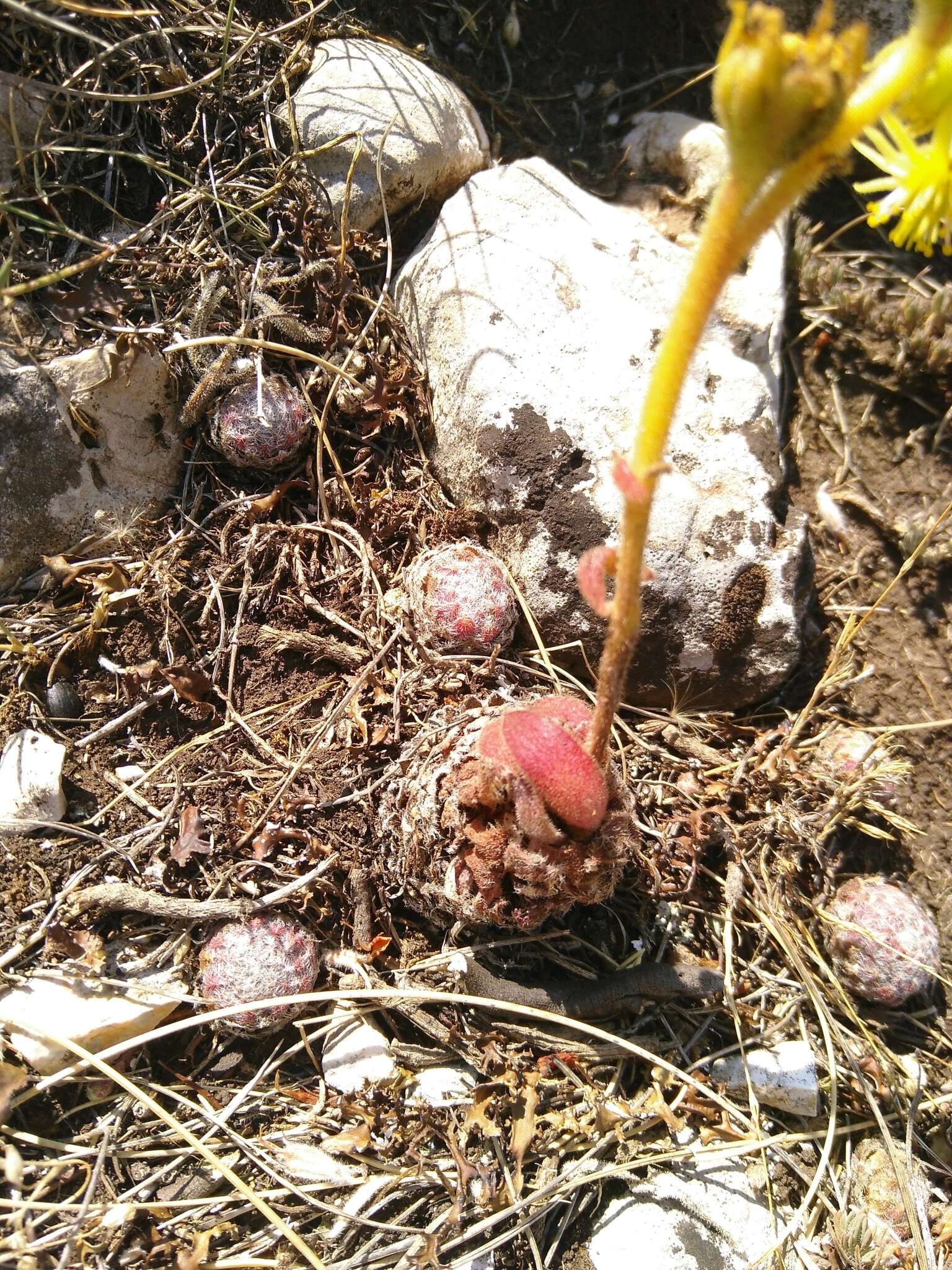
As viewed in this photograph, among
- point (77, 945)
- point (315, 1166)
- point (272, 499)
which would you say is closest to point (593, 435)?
point (272, 499)

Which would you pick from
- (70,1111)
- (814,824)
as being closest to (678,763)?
(814,824)

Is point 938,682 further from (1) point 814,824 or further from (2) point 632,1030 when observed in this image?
(2) point 632,1030

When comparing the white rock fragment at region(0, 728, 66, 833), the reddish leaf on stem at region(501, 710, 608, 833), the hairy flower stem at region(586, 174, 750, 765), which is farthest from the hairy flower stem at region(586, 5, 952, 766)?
the white rock fragment at region(0, 728, 66, 833)

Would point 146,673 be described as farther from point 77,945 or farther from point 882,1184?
point 882,1184

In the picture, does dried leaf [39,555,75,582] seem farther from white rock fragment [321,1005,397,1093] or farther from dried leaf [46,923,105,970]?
white rock fragment [321,1005,397,1093]

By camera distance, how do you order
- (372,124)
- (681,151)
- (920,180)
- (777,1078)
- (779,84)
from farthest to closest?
(681,151), (372,124), (777,1078), (920,180), (779,84)

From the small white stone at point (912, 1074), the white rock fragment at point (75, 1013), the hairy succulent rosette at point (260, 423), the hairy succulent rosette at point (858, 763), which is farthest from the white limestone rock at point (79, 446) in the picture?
the small white stone at point (912, 1074)
